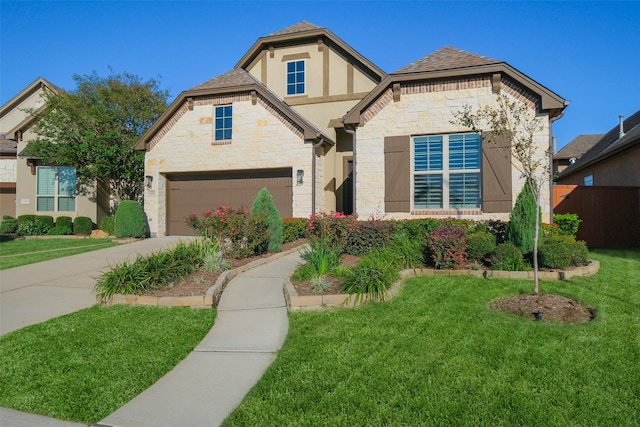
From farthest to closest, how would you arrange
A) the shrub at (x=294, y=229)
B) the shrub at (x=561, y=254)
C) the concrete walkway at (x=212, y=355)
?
the shrub at (x=294, y=229)
the shrub at (x=561, y=254)
the concrete walkway at (x=212, y=355)

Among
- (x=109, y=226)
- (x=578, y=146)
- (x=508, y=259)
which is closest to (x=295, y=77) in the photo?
(x=109, y=226)

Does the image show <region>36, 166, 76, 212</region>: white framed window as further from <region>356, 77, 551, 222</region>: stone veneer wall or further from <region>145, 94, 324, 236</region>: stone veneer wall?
<region>356, 77, 551, 222</region>: stone veneer wall

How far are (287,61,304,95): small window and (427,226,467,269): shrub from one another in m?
10.9

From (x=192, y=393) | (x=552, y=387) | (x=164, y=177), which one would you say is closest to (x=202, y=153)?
(x=164, y=177)

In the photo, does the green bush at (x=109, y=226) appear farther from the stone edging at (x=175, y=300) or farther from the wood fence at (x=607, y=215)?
the wood fence at (x=607, y=215)

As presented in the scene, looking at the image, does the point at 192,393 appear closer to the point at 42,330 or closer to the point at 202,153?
the point at 42,330

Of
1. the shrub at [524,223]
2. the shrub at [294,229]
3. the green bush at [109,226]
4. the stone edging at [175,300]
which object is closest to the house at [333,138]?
the shrub at [294,229]

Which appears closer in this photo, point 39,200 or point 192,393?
point 192,393

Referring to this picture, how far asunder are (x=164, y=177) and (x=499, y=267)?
12.9 metres

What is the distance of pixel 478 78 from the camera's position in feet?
36.6

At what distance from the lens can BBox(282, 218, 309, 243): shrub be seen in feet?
40.6

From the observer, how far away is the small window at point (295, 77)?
55.3 feet

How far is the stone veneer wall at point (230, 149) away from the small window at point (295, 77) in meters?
2.70

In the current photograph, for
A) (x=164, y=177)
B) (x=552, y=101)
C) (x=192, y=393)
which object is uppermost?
(x=552, y=101)
